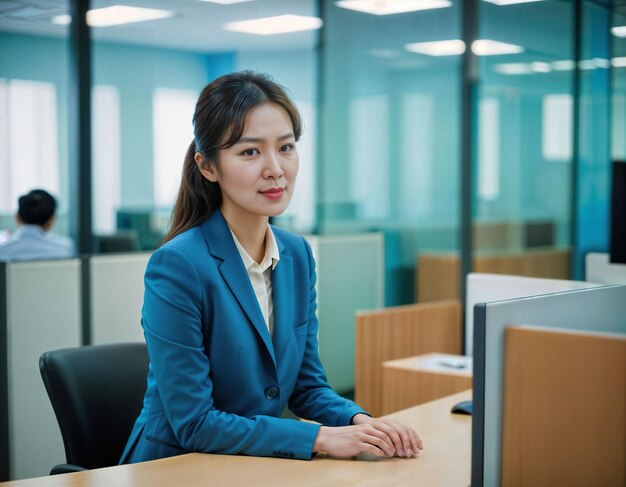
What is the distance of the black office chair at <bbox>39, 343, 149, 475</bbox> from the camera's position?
201cm

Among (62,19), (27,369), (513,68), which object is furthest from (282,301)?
(62,19)

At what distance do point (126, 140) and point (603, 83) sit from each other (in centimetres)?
245

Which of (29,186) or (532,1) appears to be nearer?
(532,1)

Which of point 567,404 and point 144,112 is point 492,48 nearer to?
point 144,112

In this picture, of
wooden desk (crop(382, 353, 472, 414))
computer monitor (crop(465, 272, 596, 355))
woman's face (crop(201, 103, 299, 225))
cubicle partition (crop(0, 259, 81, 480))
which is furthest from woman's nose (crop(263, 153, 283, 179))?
cubicle partition (crop(0, 259, 81, 480))

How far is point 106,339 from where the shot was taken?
3691 mm

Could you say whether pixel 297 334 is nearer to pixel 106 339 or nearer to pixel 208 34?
pixel 106 339

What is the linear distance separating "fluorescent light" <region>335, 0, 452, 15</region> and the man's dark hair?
178 centimetres

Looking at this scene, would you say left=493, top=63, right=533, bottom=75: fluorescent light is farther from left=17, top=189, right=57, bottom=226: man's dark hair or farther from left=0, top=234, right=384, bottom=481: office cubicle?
left=17, top=189, right=57, bottom=226: man's dark hair

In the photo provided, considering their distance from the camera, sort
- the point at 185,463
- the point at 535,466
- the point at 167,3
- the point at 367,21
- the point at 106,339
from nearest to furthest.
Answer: the point at 535,466
the point at 185,463
the point at 106,339
the point at 367,21
the point at 167,3

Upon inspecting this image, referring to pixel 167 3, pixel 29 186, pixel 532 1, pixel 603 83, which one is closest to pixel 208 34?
pixel 167 3

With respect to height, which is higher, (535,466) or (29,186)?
(29,186)

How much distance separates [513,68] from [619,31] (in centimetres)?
50

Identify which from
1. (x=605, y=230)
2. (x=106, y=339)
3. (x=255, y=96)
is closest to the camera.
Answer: (x=255, y=96)
